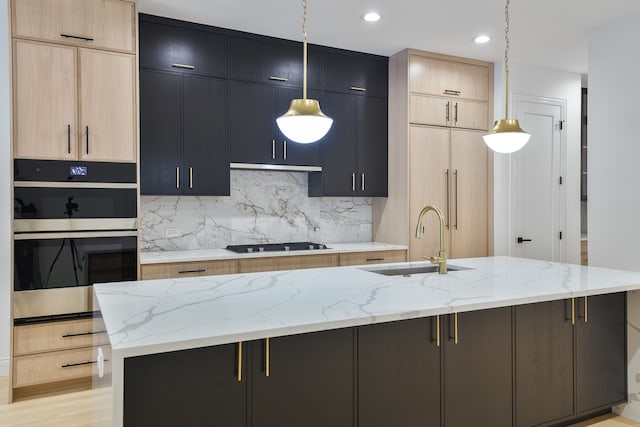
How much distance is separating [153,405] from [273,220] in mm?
2997

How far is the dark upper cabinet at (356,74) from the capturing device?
4.39 m

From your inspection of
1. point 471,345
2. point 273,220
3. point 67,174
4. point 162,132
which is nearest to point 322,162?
point 273,220

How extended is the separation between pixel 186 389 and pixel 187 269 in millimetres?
2051

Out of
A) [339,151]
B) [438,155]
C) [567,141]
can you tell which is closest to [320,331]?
[339,151]

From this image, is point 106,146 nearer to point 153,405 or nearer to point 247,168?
point 247,168

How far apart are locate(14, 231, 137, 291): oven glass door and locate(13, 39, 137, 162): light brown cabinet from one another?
539 mm

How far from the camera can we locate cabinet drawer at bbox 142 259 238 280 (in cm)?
348

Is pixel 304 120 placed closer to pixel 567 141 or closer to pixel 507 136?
pixel 507 136

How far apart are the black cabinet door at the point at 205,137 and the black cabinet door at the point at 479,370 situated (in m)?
2.39

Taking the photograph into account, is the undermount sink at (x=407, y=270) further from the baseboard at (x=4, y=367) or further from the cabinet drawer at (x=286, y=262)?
the baseboard at (x=4, y=367)

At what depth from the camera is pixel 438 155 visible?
4.58 metres

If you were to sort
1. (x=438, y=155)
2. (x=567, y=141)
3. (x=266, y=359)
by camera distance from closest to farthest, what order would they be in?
(x=266, y=359)
(x=438, y=155)
(x=567, y=141)

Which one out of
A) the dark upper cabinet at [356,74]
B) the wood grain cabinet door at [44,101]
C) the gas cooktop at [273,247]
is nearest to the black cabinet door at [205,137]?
the gas cooktop at [273,247]

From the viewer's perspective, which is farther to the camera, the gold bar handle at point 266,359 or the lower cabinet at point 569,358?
the lower cabinet at point 569,358
